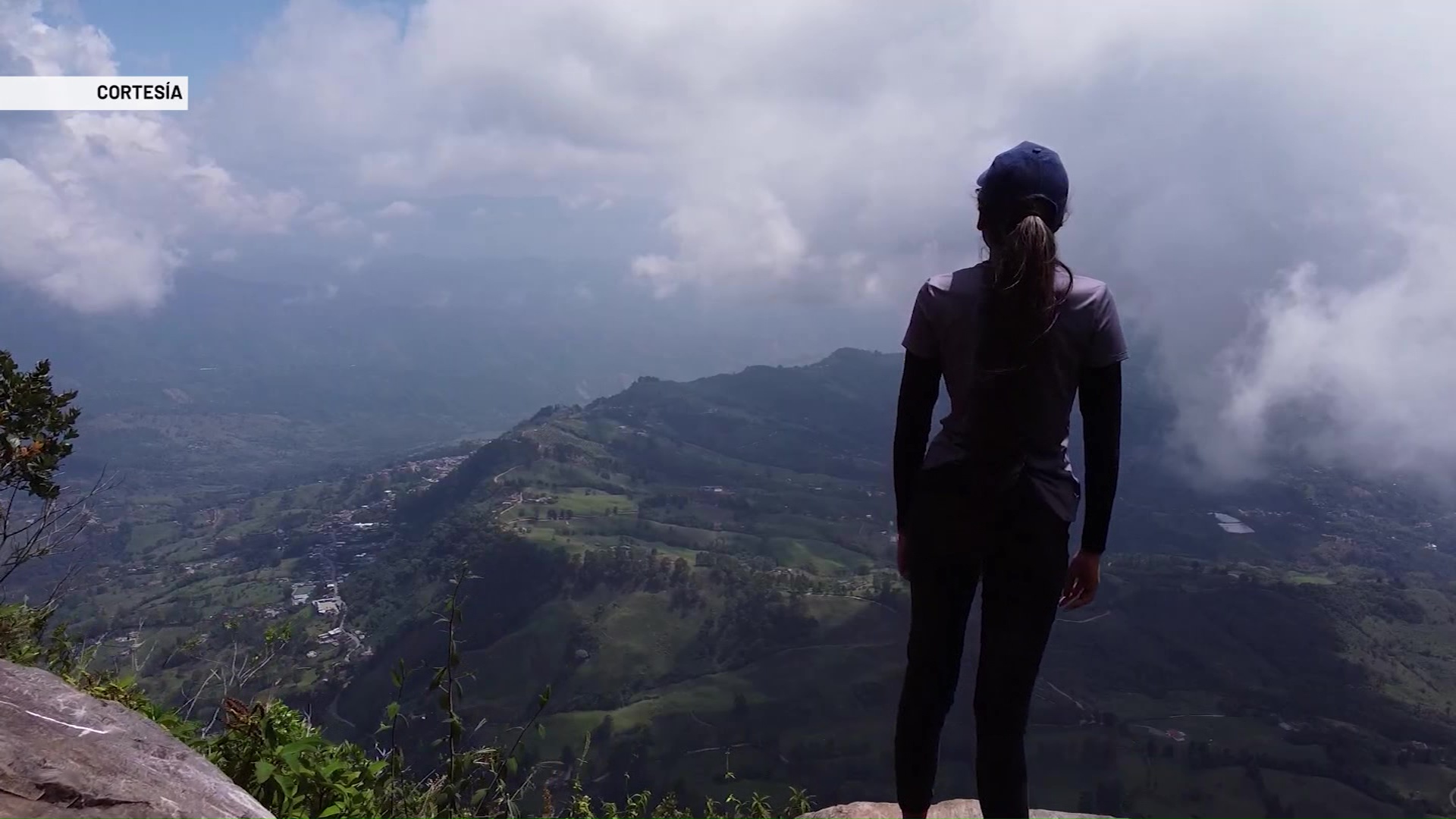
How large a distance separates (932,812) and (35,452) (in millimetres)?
9540

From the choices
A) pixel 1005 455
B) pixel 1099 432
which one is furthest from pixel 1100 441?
pixel 1005 455

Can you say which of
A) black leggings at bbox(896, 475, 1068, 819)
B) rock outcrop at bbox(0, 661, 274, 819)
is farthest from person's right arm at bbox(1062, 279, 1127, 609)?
rock outcrop at bbox(0, 661, 274, 819)

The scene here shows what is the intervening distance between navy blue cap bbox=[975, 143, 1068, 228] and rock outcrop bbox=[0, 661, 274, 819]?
4.61 meters

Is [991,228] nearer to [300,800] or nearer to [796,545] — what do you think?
[300,800]

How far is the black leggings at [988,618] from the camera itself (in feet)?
11.4

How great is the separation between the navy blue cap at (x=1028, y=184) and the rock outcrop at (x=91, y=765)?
4.61m

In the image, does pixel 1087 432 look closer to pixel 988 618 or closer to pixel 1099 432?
pixel 1099 432

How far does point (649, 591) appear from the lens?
368ft

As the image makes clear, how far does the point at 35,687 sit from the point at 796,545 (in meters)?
138

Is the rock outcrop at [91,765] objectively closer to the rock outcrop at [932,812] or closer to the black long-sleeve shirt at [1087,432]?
the black long-sleeve shirt at [1087,432]

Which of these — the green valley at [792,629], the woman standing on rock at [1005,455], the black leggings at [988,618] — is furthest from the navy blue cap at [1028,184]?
the green valley at [792,629]

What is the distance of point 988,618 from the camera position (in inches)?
144

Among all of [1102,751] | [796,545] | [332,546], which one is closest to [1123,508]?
[796,545]

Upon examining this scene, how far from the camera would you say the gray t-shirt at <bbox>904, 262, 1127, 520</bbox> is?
332cm
